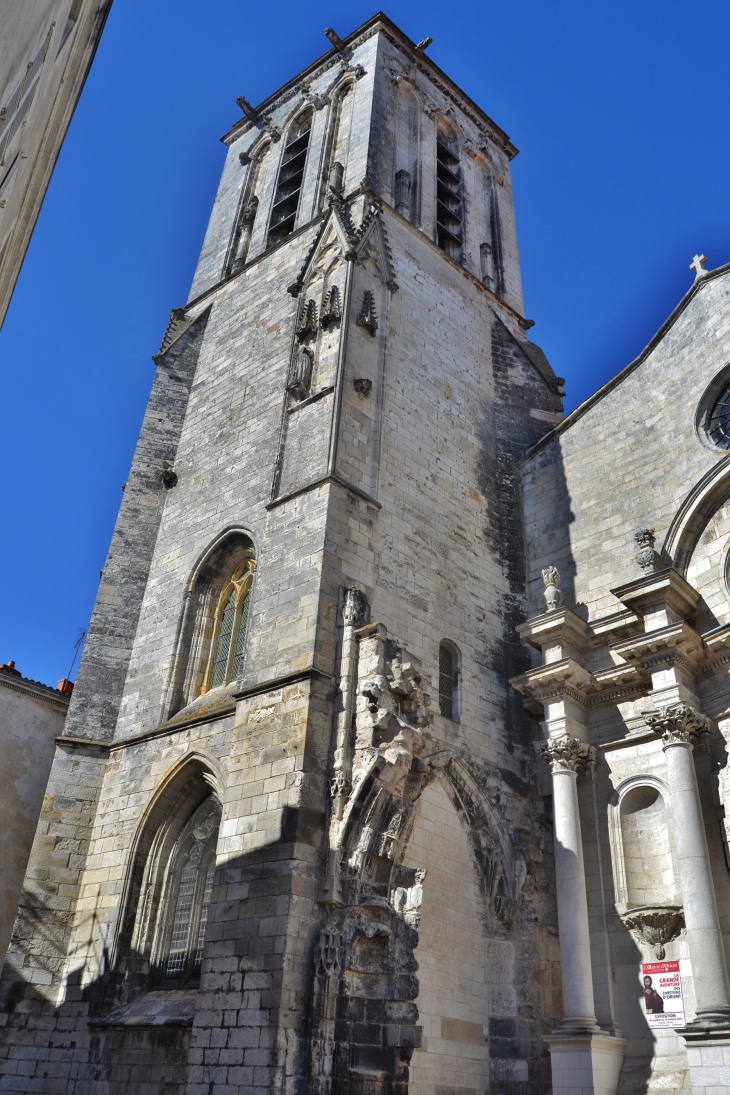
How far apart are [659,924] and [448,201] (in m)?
14.7

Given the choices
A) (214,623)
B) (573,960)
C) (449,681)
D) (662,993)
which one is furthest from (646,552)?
(214,623)

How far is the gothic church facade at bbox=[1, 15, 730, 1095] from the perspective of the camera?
885 cm

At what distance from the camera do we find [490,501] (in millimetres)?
14070

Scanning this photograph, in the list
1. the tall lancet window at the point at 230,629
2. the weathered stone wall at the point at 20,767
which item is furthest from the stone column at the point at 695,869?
the weathered stone wall at the point at 20,767

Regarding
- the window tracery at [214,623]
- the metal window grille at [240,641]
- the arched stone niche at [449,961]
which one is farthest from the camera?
the window tracery at [214,623]

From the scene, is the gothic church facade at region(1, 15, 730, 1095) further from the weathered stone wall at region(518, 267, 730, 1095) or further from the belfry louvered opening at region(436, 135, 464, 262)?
the belfry louvered opening at region(436, 135, 464, 262)

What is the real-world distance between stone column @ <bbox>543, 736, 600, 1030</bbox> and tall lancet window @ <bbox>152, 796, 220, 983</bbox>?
4.01m

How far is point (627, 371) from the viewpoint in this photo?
14.1m

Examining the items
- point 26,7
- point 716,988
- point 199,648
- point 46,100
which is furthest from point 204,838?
point 26,7

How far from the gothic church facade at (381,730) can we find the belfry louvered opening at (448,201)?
7.32 feet

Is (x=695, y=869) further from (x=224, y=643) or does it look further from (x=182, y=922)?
(x=224, y=643)

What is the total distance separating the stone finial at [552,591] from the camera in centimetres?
1193

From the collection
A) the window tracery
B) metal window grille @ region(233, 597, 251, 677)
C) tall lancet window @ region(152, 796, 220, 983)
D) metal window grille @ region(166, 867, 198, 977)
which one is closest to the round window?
the window tracery

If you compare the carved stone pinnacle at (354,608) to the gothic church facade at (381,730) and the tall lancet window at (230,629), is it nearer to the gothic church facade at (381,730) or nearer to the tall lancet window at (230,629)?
the gothic church facade at (381,730)
